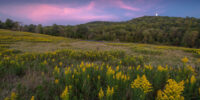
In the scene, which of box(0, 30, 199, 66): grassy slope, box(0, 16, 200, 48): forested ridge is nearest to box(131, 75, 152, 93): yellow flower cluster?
box(0, 30, 199, 66): grassy slope

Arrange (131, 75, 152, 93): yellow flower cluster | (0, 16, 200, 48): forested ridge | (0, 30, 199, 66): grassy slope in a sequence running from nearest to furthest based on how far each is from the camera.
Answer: (131, 75, 152, 93): yellow flower cluster → (0, 30, 199, 66): grassy slope → (0, 16, 200, 48): forested ridge

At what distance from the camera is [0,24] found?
65.8 m

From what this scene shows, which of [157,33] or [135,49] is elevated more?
[157,33]

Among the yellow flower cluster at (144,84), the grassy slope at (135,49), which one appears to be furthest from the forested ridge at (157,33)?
the yellow flower cluster at (144,84)

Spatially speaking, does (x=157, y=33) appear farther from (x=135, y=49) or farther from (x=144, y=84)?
(x=144, y=84)

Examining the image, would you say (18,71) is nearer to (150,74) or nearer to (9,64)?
(9,64)

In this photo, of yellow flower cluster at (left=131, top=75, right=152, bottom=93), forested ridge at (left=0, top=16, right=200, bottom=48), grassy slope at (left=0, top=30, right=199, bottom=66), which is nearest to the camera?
yellow flower cluster at (left=131, top=75, right=152, bottom=93)

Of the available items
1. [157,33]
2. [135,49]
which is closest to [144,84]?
[135,49]

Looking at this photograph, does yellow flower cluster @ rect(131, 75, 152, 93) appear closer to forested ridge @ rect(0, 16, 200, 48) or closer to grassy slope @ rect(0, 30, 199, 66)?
grassy slope @ rect(0, 30, 199, 66)

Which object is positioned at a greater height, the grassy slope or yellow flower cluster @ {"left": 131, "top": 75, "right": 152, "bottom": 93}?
yellow flower cluster @ {"left": 131, "top": 75, "right": 152, "bottom": 93}

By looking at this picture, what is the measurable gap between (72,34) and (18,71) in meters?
78.1

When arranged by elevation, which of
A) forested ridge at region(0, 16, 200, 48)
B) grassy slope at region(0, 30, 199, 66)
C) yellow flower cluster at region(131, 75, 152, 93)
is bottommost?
grassy slope at region(0, 30, 199, 66)

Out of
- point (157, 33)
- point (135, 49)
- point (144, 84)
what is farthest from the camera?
point (157, 33)

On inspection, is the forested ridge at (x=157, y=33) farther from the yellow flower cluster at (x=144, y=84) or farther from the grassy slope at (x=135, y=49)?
the yellow flower cluster at (x=144, y=84)
